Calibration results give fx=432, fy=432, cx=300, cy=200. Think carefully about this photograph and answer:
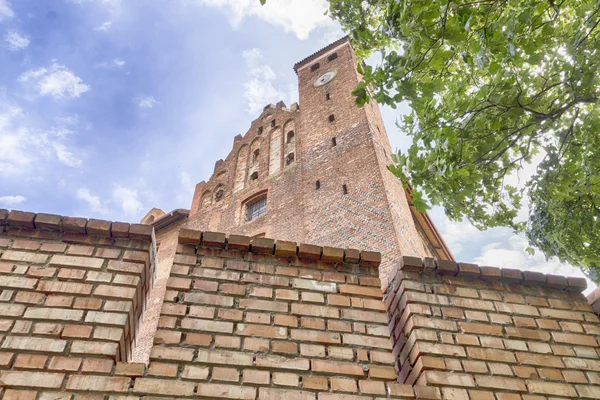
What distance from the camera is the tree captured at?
11.5 feet

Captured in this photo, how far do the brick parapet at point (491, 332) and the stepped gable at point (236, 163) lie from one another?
1380 cm

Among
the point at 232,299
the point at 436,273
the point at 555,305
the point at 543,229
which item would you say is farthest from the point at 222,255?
the point at 543,229

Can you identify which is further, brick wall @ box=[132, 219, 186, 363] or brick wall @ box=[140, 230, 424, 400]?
brick wall @ box=[132, 219, 186, 363]

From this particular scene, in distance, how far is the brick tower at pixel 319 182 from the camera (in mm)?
11469

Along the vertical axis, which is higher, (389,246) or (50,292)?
(389,246)

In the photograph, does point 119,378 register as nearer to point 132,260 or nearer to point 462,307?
point 132,260

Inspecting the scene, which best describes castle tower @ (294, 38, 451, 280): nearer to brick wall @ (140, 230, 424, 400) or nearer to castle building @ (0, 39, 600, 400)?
castle building @ (0, 39, 600, 400)

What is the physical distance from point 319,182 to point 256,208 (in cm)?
337

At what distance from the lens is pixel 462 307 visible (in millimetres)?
3035

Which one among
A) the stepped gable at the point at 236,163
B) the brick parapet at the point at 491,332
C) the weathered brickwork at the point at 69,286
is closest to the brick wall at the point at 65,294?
the weathered brickwork at the point at 69,286

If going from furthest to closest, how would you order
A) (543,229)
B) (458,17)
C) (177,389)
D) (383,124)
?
(383,124)
(543,229)
(458,17)
(177,389)

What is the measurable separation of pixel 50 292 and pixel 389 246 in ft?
27.5

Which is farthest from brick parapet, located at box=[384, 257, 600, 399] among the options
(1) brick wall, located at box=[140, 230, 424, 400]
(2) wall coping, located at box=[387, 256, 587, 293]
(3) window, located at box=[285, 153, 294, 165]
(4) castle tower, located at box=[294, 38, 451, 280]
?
(3) window, located at box=[285, 153, 294, 165]

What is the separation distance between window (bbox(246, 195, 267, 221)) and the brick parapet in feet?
40.3
